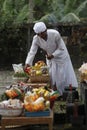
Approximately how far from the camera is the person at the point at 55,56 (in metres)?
8.73

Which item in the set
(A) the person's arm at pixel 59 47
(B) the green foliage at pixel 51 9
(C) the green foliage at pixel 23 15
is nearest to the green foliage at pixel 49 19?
(B) the green foliage at pixel 51 9

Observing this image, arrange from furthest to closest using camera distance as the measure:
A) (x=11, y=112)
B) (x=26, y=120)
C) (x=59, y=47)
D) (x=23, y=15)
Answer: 1. (x=23, y=15)
2. (x=59, y=47)
3. (x=11, y=112)
4. (x=26, y=120)

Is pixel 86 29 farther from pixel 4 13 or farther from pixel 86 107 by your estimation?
pixel 86 107

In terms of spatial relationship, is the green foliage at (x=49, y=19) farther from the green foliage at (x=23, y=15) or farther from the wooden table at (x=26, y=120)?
the wooden table at (x=26, y=120)

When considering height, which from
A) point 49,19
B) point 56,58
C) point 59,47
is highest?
point 49,19

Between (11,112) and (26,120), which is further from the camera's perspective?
(11,112)

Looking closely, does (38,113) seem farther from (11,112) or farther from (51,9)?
(51,9)

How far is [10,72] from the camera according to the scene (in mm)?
15664

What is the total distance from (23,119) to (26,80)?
223cm

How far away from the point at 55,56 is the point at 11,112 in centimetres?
305

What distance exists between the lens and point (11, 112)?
19.9ft

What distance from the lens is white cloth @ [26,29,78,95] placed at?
344 inches

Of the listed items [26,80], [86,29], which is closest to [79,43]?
[86,29]

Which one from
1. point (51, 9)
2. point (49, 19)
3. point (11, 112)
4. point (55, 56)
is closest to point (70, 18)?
point (49, 19)
